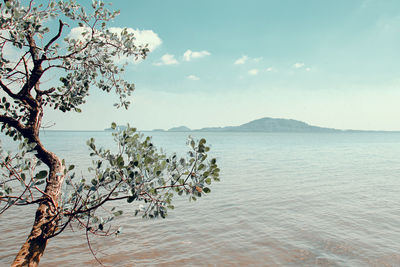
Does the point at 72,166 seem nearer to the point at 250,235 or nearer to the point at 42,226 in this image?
the point at 42,226

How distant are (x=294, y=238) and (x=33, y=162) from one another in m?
8.90

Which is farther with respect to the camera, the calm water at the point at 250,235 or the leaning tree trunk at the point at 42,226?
the calm water at the point at 250,235

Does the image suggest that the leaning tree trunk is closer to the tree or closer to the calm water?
the tree

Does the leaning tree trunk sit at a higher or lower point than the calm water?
higher

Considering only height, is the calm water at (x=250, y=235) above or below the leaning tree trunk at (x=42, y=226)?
below

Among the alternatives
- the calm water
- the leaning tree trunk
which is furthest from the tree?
the calm water

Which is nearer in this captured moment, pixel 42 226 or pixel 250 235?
pixel 42 226

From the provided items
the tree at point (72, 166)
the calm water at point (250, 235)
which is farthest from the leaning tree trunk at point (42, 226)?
the calm water at point (250, 235)

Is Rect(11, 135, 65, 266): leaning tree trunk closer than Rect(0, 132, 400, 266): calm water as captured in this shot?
Yes

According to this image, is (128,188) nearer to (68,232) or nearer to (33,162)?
(33,162)

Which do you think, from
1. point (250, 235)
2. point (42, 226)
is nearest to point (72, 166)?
point (42, 226)

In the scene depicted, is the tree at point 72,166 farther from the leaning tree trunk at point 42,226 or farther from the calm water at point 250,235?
the calm water at point 250,235

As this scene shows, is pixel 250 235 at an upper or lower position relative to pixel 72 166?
lower

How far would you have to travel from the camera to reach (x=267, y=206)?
45.0 feet
